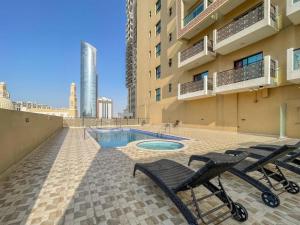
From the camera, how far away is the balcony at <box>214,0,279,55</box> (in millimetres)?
8727

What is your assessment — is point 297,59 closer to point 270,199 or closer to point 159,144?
point 159,144

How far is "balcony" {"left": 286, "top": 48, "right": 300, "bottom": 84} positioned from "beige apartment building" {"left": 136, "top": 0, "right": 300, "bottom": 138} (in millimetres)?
38

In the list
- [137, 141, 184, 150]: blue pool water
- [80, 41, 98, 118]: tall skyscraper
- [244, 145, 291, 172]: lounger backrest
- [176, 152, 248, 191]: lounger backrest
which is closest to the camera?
[176, 152, 248, 191]: lounger backrest

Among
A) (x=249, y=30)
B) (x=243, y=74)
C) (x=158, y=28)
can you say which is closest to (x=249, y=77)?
(x=243, y=74)

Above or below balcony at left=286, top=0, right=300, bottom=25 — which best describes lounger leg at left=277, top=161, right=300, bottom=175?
below

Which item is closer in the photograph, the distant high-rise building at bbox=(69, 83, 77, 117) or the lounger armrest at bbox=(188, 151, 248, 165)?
the lounger armrest at bbox=(188, 151, 248, 165)

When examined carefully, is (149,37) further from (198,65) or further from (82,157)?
(82,157)

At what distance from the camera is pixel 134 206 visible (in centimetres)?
256

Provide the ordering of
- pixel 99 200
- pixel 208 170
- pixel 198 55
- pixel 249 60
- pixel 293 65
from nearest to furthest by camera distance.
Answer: pixel 208 170, pixel 99 200, pixel 293 65, pixel 249 60, pixel 198 55

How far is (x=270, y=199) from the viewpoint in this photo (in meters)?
2.54

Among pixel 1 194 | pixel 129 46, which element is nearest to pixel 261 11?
pixel 1 194

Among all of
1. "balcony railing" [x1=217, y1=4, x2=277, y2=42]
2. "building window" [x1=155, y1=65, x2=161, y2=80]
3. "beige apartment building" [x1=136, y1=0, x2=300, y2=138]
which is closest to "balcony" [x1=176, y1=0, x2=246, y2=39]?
"beige apartment building" [x1=136, y1=0, x2=300, y2=138]

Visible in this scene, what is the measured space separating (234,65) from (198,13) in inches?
255

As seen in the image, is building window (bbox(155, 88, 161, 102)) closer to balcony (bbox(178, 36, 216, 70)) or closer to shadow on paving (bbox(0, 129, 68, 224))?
balcony (bbox(178, 36, 216, 70))
